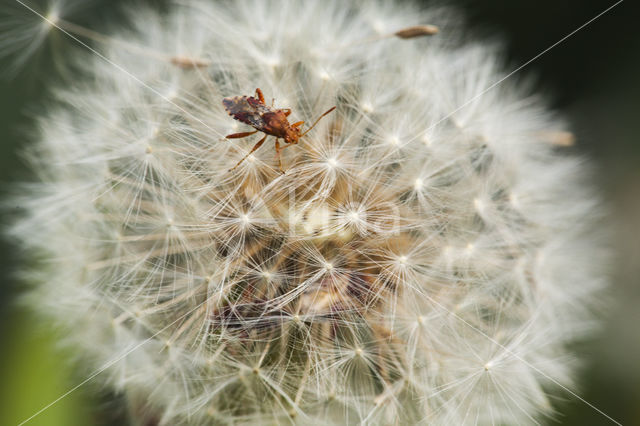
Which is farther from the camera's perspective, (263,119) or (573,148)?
(573,148)

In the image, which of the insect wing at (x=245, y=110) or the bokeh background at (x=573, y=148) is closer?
the insect wing at (x=245, y=110)

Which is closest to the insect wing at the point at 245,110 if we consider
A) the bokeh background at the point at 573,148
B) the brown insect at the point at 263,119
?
the brown insect at the point at 263,119

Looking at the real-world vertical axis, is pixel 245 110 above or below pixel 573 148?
above

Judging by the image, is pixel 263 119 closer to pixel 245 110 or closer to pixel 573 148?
pixel 245 110

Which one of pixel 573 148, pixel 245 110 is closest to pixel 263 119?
pixel 245 110

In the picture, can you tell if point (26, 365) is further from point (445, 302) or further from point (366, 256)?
point (445, 302)

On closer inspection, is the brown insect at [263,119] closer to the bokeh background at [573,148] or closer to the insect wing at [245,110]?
the insect wing at [245,110]
